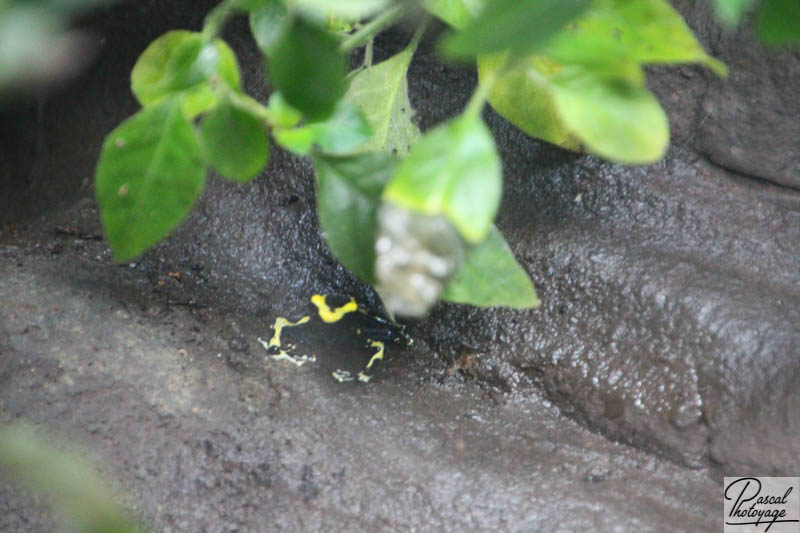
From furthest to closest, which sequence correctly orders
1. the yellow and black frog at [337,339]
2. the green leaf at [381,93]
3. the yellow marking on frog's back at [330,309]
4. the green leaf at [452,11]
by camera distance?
the yellow marking on frog's back at [330,309]
the yellow and black frog at [337,339]
the green leaf at [381,93]
the green leaf at [452,11]

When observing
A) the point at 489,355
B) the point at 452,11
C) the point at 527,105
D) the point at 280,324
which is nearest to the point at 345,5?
the point at 452,11

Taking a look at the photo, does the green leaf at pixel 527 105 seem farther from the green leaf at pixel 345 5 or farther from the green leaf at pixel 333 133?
the green leaf at pixel 345 5

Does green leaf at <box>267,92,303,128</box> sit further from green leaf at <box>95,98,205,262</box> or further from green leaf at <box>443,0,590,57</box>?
green leaf at <box>443,0,590,57</box>

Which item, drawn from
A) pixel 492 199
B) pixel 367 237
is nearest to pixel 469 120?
pixel 492 199

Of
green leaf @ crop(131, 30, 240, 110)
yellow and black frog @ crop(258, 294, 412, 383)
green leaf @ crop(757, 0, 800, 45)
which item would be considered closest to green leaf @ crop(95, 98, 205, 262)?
green leaf @ crop(131, 30, 240, 110)

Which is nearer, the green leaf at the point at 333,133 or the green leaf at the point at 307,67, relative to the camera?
the green leaf at the point at 307,67

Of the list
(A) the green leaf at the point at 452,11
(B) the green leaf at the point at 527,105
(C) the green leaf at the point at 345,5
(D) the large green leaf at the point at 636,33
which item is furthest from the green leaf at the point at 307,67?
(B) the green leaf at the point at 527,105
